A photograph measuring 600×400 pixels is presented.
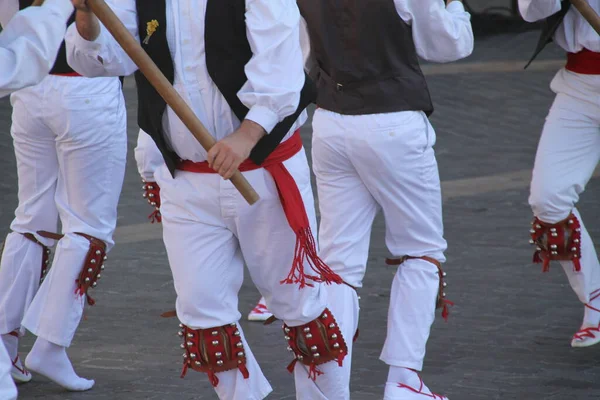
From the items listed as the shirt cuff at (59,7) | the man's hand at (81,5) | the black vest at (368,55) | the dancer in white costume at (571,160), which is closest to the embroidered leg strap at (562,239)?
the dancer in white costume at (571,160)

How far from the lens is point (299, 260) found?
3713mm

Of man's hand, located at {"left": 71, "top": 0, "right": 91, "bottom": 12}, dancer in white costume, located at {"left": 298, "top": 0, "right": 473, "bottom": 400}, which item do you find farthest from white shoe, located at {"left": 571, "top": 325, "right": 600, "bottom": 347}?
man's hand, located at {"left": 71, "top": 0, "right": 91, "bottom": 12}

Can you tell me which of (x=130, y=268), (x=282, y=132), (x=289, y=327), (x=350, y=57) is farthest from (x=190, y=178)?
(x=130, y=268)

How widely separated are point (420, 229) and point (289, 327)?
0.79 metres

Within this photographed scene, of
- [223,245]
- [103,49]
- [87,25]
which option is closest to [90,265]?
[223,245]

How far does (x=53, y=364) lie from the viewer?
188 inches

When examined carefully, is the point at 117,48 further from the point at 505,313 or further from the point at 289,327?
the point at 505,313

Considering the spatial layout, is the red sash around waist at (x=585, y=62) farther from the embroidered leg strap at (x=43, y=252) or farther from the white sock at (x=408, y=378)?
the embroidered leg strap at (x=43, y=252)

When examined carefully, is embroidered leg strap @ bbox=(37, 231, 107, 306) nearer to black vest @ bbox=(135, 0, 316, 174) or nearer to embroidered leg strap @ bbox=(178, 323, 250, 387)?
embroidered leg strap @ bbox=(178, 323, 250, 387)

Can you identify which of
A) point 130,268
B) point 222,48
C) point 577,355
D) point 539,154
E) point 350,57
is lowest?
point 130,268

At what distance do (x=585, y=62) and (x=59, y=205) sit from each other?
2.49m

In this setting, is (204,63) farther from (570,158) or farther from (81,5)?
(570,158)

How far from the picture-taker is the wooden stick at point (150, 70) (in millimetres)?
3342

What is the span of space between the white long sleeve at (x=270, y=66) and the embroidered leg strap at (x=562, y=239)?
2060 millimetres
